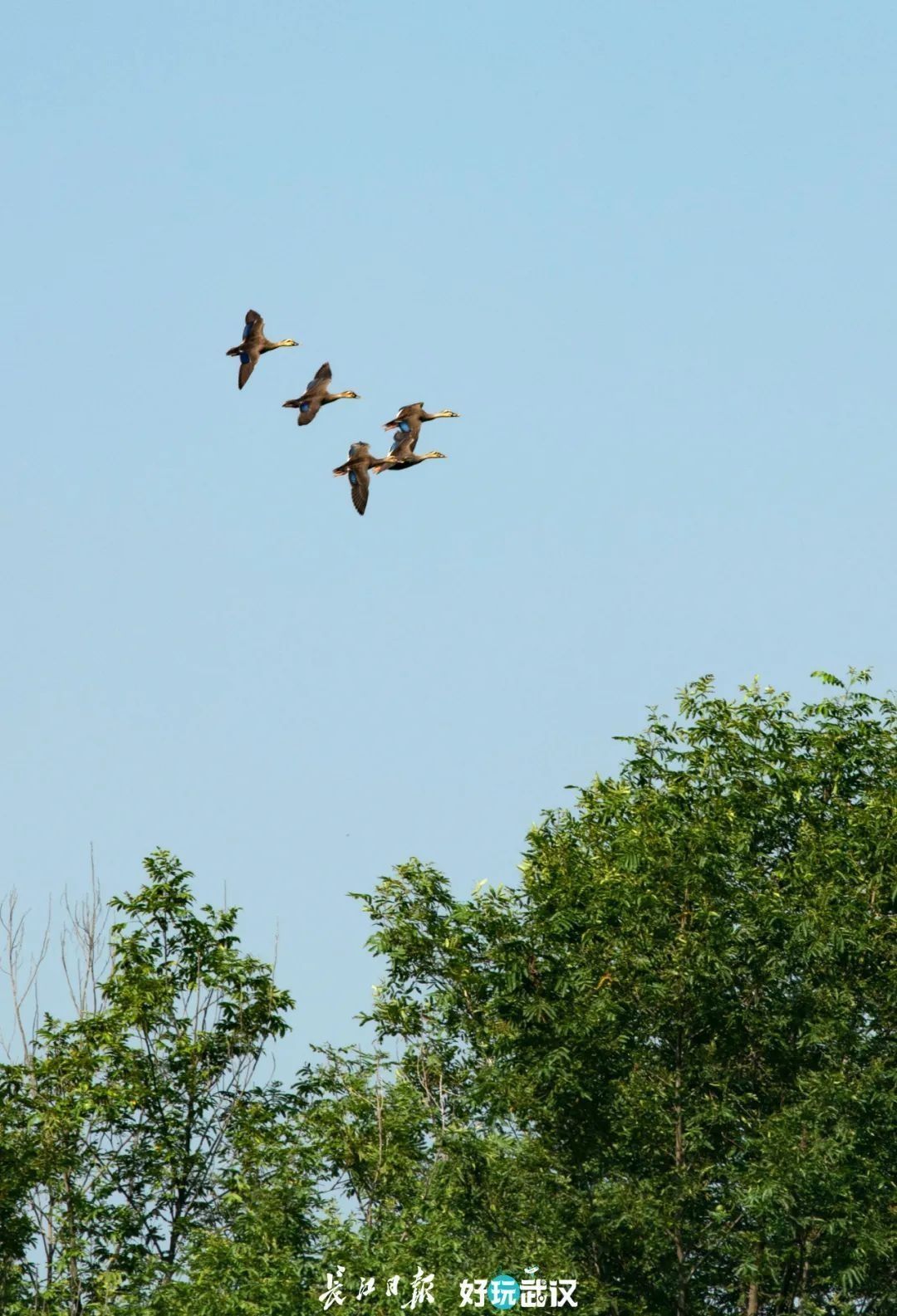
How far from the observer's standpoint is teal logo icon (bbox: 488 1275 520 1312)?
76.4 ft

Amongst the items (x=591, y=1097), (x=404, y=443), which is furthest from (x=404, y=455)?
(x=591, y=1097)

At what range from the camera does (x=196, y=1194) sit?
30.3m

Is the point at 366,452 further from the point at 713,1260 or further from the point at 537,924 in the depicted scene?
the point at 713,1260

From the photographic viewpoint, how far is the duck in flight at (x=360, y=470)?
26.2 metres

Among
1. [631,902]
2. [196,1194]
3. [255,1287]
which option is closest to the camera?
[255,1287]

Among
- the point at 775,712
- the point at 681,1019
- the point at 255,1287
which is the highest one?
the point at 775,712

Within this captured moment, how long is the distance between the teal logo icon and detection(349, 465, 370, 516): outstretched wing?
869cm

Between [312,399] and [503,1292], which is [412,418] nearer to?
[312,399]

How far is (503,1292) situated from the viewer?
23422mm

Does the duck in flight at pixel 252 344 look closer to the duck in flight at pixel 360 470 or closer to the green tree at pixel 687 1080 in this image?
the duck in flight at pixel 360 470

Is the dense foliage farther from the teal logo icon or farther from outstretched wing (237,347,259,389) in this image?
outstretched wing (237,347,259,389)

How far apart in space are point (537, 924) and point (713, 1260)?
180 inches

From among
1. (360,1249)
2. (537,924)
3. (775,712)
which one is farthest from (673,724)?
(360,1249)

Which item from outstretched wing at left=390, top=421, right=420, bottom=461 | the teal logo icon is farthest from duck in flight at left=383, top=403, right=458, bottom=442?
the teal logo icon
